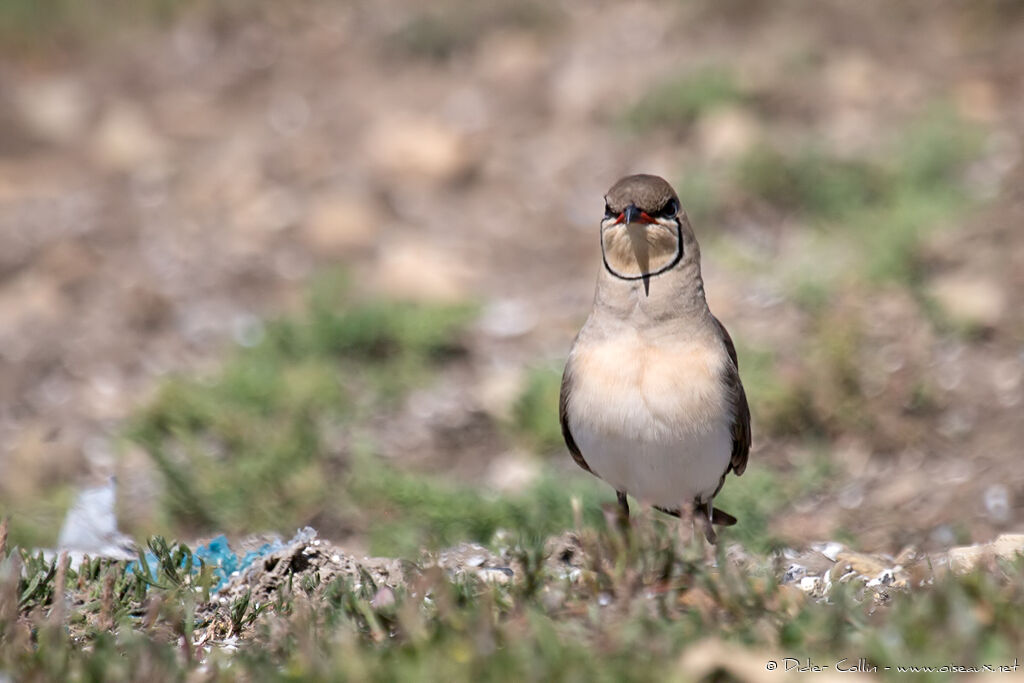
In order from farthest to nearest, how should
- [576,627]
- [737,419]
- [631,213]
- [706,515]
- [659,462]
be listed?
[706,515], [737,419], [659,462], [631,213], [576,627]

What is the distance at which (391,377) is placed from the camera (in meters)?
7.84

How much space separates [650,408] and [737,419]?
41 cm

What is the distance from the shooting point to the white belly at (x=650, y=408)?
4.35 metres

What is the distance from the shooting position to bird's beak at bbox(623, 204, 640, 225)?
4281 mm

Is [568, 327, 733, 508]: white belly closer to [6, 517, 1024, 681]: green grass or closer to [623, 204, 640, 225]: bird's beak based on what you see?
[623, 204, 640, 225]: bird's beak

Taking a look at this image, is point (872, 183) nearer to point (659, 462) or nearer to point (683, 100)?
point (683, 100)

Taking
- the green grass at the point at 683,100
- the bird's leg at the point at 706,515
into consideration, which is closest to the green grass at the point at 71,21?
the green grass at the point at 683,100

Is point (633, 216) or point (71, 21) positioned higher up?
point (71, 21)

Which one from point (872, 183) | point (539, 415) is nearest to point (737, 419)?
point (539, 415)

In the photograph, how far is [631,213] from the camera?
428 cm

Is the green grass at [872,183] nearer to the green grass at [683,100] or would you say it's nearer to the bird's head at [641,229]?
the green grass at [683,100]

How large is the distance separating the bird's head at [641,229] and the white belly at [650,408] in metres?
0.25

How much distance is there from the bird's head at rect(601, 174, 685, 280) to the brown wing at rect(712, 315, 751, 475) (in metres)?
0.37

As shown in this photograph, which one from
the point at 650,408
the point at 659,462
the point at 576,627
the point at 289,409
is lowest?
the point at 576,627
